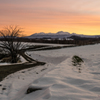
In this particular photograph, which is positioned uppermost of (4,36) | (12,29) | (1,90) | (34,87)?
(12,29)

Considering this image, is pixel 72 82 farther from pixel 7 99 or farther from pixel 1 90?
pixel 1 90

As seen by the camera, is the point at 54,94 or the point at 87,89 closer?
the point at 54,94

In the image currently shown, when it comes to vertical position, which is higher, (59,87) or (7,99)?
(59,87)

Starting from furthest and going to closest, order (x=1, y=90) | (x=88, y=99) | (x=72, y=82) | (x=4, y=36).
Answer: (x=4, y=36), (x=1, y=90), (x=72, y=82), (x=88, y=99)

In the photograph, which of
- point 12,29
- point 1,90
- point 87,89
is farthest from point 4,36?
point 87,89

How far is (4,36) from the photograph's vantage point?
22188 mm

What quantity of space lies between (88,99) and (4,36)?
70.4 ft

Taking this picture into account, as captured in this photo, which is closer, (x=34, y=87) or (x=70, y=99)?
(x=70, y=99)

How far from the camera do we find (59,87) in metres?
4.69

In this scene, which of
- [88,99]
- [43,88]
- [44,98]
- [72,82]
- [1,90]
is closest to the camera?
[88,99]

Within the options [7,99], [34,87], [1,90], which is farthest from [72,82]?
[1,90]

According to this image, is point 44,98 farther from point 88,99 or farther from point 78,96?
point 88,99

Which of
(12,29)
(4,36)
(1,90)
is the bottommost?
(1,90)

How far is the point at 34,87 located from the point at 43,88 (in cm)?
43
